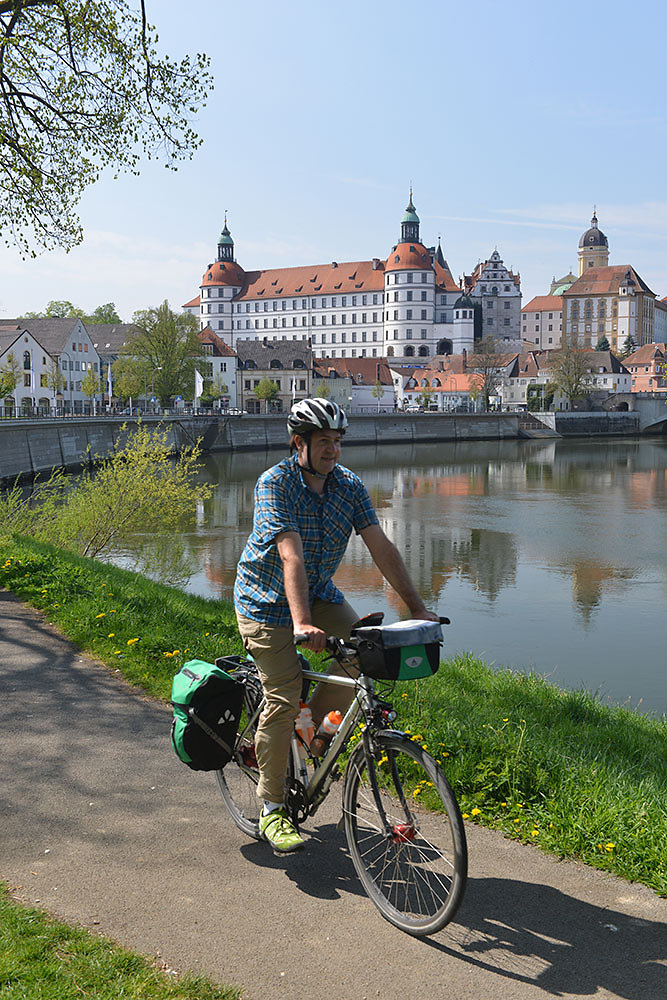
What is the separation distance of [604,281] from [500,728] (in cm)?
19383

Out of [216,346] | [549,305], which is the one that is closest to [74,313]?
[216,346]

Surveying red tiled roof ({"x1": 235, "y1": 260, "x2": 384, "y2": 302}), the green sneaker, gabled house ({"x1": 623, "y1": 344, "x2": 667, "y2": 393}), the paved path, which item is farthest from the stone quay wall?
red tiled roof ({"x1": 235, "y1": 260, "x2": 384, "y2": 302})

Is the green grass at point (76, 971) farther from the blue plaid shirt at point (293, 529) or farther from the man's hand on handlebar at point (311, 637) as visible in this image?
the blue plaid shirt at point (293, 529)

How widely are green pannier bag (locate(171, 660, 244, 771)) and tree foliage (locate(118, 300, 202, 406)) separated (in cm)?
8764

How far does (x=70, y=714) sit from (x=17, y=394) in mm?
80784

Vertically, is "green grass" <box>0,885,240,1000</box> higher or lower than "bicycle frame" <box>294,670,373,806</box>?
lower

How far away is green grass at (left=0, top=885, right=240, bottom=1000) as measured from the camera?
3.31 metres

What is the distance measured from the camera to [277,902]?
13.4 feet

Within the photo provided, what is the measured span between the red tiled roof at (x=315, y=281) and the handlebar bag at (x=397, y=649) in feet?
554

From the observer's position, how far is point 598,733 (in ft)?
24.3

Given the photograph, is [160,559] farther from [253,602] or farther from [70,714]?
[253,602]

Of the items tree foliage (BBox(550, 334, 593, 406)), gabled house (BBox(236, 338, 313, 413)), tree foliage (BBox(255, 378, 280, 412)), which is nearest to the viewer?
tree foliage (BBox(255, 378, 280, 412))

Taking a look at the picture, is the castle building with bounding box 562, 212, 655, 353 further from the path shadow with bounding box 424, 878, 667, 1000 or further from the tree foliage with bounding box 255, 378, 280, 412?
the path shadow with bounding box 424, 878, 667, 1000

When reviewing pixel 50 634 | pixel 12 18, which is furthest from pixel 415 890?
pixel 12 18
